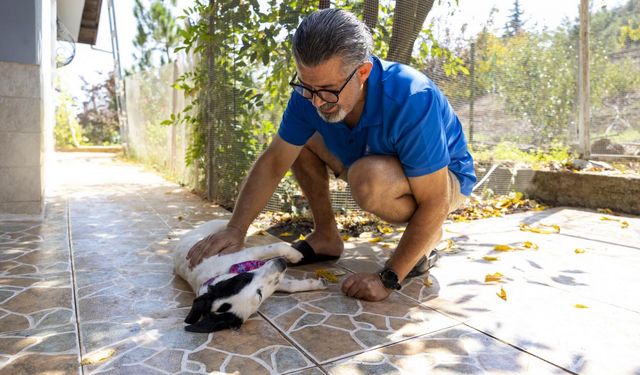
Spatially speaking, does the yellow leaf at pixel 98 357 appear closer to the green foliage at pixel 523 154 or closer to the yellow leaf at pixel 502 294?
the yellow leaf at pixel 502 294

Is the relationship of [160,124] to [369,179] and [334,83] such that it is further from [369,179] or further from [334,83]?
[334,83]

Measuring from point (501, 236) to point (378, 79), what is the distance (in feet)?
6.84

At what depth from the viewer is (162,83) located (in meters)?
7.93

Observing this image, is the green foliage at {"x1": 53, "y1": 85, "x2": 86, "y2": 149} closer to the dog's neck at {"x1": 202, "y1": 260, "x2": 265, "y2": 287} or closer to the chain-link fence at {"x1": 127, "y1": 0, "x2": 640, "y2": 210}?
the chain-link fence at {"x1": 127, "y1": 0, "x2": 640, "y2": 210}

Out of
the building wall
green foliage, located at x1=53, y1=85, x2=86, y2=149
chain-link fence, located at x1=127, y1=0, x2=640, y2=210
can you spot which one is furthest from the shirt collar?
green foliage, located at x1=53, y1=85, x2=86, y2=149

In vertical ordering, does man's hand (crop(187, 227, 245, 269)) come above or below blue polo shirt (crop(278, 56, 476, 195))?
below

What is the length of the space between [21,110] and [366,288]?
3.52 m

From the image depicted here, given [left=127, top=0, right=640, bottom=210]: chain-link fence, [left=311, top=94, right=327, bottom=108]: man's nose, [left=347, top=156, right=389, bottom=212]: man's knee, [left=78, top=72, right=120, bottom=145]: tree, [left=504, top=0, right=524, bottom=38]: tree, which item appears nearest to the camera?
[left=311, top=94, right=327, bottom=108]: man's nose

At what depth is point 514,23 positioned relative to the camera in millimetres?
5086

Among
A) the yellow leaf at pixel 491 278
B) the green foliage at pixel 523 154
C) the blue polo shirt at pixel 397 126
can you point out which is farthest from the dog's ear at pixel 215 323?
the green foliage at pixel 523 154

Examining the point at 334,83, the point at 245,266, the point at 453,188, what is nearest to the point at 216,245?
the point at 245,266

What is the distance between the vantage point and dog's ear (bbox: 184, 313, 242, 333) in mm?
1808

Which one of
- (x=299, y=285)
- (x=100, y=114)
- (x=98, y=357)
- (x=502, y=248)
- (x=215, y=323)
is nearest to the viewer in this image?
(x=98, y=357)

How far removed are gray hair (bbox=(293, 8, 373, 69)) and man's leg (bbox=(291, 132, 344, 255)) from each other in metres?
0.98
